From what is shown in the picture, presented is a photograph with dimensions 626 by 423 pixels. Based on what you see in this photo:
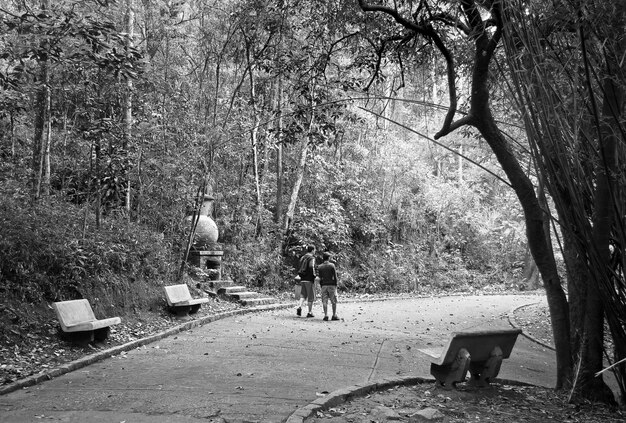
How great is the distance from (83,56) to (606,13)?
5954 millimetres

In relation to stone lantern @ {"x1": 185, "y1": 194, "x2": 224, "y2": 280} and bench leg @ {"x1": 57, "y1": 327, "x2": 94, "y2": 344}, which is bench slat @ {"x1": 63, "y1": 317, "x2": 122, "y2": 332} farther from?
stone lantern @ {"x1": 185, "y1": 194, "x2": 224, "y2": 280}

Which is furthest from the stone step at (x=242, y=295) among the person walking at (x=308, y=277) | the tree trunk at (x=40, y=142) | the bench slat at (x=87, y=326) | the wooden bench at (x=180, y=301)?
the bench slat at (x=87, y=326)

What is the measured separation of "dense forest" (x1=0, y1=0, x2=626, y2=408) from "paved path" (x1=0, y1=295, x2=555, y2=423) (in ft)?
6.25

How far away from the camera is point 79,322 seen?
8.22 metres

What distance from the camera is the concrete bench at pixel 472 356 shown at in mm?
6602

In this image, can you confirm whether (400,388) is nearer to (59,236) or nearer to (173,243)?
(59,236)

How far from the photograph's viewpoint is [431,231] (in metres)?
26.9

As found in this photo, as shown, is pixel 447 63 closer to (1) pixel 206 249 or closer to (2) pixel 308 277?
(2) pixel 308 277

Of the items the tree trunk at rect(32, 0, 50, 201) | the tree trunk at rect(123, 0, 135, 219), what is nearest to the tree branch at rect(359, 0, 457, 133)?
the tree trunk at rect(123, 0, 135, 219)

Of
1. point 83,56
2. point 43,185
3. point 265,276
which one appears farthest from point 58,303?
point 265,276

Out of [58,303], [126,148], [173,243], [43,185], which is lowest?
[58,303]

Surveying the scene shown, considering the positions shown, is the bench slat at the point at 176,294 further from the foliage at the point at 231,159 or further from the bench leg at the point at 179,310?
the foliage at the point at 231,159

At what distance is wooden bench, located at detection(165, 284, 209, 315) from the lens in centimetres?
1153

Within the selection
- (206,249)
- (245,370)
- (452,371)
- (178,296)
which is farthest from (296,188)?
(452,371)
